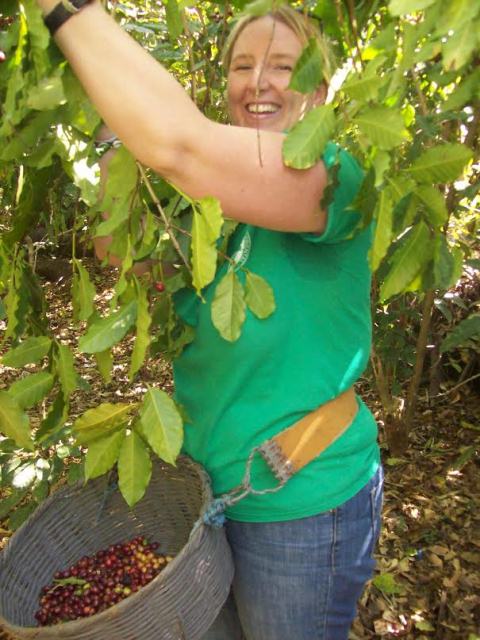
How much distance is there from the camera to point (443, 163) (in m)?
0.70

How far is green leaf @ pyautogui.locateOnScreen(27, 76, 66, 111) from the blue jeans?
774mm

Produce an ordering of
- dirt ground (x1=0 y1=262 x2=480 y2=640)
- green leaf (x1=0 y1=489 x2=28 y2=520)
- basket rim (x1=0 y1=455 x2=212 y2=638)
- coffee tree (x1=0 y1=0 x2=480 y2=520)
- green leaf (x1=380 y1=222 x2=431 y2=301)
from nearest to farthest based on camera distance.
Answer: coffee tree (x1=0 y1=0 x2=480 y2=520), green leaf (x1=380 y1=222 x2=431 y2=301), basket rim (x1=0 y1=455 x2=212 y2=638), green leaf (x1=0 y1=489 x2=28 y2=520), dirt ground (x1=0 y1=262 x2=480 y2=640)

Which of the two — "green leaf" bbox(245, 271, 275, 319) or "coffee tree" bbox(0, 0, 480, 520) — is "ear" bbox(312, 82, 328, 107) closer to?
"coffee tree" bbox(0, 0, 480, 520)

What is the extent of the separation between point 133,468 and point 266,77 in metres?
0.67

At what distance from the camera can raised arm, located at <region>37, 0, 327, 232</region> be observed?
0.67 metres

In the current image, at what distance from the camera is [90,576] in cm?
130

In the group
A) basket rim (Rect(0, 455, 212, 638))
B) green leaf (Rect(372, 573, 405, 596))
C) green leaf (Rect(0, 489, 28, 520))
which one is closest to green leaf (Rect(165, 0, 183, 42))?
basket rim (Rect(0, 455, 212, 638))

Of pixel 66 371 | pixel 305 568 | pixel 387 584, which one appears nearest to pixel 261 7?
pixel 66 371

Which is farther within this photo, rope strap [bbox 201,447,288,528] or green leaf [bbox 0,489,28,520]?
green leaf [bbox 0,489,28,520]

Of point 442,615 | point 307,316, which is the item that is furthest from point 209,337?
point 442,615

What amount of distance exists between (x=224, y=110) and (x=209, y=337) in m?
0.84

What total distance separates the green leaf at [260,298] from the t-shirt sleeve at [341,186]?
0.10 m

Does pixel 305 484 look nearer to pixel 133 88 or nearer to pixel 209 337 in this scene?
pixel 209 337

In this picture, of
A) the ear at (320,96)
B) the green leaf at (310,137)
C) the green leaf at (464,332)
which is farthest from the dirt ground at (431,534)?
the green leaf at (310,137)
